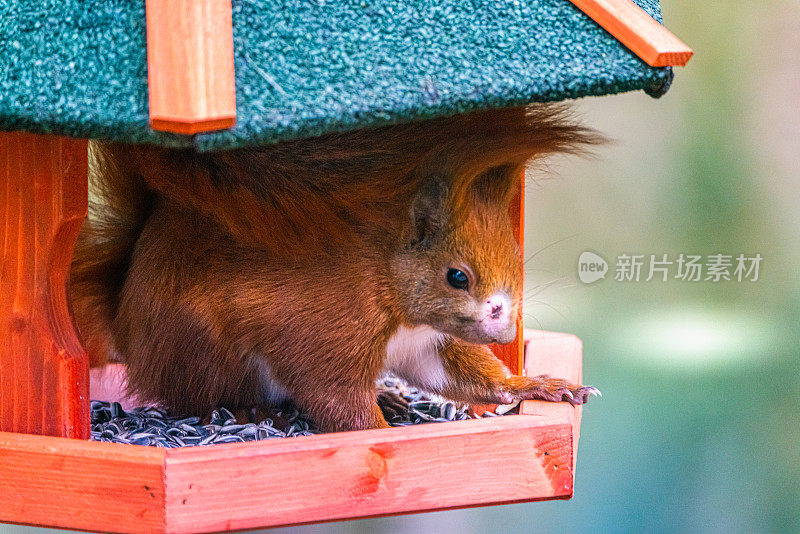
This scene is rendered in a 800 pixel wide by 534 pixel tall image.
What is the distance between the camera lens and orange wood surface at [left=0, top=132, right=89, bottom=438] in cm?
76

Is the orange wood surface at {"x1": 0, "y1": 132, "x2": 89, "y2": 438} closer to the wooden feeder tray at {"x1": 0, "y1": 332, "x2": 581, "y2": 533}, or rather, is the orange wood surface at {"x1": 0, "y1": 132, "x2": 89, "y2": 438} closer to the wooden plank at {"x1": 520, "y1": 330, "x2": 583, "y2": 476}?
the wooden feeder tray at {"x1": 0, "y1": 332, "x2": 581, "y2": 533}

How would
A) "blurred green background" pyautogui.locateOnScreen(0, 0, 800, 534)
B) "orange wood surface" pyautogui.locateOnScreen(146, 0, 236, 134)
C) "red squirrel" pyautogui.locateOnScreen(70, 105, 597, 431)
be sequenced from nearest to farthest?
"orange wood surface" pyautogui.locateOnScreen(146, 0, 236, 134) < "red squirrel" pyautogui.locateOnScreen(70, 105, 597, 431) < "blurred green background" pyautogui.locateOnScreen(0, 0, 800, 534)

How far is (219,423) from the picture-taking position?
932mm

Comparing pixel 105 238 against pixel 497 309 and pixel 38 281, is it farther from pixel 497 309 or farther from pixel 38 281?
pixel 497 309

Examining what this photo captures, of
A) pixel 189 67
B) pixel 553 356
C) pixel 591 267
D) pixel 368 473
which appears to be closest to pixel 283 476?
→ pixel 368 473

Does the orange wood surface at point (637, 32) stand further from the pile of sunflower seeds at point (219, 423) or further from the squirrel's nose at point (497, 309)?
the pile of sunflower seeds at point (219, 423)

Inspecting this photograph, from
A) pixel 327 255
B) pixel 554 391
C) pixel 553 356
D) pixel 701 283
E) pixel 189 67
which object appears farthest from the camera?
pixel 701 283

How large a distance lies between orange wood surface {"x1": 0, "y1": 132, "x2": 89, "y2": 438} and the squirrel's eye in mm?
312

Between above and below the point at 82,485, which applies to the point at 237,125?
above

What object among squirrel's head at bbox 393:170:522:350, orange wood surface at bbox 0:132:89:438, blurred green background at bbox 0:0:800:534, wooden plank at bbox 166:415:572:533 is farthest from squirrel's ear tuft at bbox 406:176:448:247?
blurred green background at bbox 0:0:800:534

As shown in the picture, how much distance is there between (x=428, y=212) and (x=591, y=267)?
1007 mm

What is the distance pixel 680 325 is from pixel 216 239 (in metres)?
1.17

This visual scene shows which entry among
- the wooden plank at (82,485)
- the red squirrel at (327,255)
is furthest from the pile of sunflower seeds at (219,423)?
the wooden plank at (82,485)

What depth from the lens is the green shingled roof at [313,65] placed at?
0.61 meters
